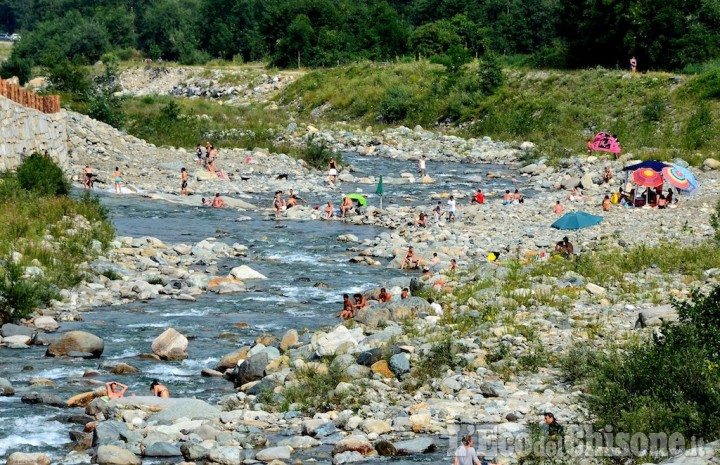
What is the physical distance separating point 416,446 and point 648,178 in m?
20.8

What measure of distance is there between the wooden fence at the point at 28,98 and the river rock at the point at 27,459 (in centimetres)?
2303

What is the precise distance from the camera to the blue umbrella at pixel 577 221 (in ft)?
102

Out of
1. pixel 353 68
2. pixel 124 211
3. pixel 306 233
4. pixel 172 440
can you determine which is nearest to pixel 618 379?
pixel 172 440

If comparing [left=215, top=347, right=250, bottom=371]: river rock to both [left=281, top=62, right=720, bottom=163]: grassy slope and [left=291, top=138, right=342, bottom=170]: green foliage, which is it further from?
[left=291, top=138, right=342, bottom=170]: green foliage

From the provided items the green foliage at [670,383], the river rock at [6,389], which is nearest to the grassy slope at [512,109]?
the green foliage at [670,383]

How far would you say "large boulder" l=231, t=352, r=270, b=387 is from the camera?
1798cm

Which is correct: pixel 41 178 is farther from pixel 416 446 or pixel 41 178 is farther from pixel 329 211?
pixel 416 446

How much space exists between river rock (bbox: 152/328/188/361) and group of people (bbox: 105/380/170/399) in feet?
6.64

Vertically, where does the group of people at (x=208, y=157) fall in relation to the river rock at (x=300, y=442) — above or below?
above

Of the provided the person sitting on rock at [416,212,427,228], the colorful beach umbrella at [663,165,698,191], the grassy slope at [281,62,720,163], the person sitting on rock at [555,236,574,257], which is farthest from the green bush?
the grassy slope at [281,62,720,163]

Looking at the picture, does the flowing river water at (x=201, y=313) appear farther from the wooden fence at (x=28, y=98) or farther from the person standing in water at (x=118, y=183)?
the wooden fence at (x=28, y=98)

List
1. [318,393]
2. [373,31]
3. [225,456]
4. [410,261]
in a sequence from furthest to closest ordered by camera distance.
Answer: [373,31], [410,261], [318,393], [225,456]

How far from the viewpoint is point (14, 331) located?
20688mm

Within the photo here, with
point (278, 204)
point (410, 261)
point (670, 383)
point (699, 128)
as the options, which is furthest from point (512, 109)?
point (670, 383)
